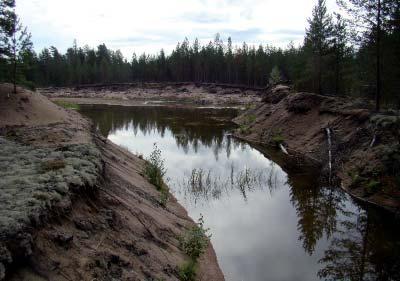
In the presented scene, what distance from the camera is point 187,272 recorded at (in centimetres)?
1105

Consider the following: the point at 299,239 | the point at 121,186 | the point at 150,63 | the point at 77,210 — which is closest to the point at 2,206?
the point at 77,210

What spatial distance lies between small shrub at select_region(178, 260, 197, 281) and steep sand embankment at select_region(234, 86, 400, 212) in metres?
11.9

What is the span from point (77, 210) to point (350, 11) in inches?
1046

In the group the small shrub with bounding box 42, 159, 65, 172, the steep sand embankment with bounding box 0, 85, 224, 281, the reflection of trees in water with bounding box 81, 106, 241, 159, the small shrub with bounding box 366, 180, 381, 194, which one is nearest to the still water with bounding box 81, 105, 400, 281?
the small shrub with bounding box 366, 180, 381, 194

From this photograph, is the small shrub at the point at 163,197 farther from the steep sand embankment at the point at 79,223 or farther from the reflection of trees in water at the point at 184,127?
the reflection of trees in water at the point at 184,127

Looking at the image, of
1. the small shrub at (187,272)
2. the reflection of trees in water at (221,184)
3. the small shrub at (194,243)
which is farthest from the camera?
the reflection of trees in water at (221,184)

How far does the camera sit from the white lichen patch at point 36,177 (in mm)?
7931

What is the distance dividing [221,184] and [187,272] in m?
11.7

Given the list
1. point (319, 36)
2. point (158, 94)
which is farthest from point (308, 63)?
point (158, 94)

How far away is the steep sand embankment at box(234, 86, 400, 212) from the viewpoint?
2056 centimetres

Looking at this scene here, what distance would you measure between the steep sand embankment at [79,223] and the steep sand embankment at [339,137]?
10.9m

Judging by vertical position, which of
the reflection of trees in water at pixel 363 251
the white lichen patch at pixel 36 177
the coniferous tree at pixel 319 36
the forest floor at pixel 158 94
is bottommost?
the reflection of trees in water at pixel 363 251

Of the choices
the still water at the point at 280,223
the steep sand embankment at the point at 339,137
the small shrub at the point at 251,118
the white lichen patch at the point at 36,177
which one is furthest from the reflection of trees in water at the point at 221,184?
the small shrub at the point at 251,118

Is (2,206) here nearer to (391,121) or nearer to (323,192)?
(323,192)
